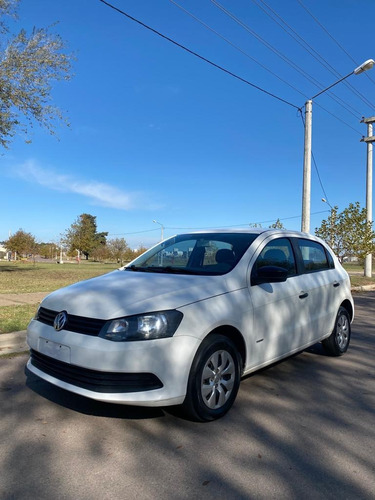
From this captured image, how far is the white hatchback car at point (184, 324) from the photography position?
9.43 feet

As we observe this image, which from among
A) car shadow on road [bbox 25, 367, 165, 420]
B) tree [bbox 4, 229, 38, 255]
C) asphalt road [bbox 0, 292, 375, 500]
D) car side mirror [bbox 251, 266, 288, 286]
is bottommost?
asphalt road [bbox 0, 292, 375, 500]

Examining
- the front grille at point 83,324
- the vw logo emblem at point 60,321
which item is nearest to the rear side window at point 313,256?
the front grille at point 83,324

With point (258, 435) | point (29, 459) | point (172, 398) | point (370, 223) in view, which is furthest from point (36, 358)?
point (370, 223)

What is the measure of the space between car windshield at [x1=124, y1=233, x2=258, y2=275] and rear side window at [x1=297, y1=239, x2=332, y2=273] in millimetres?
942

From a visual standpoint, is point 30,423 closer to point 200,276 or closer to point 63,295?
point 63,295

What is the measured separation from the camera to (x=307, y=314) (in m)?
4.49

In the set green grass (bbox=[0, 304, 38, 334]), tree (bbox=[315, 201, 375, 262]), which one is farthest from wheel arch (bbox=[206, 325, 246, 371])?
tree (bbox=[315, 201, 375, 262])

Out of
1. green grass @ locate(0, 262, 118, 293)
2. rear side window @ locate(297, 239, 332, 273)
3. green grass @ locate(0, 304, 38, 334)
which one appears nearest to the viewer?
rear side window @ locate(297, 239, 332, 273)

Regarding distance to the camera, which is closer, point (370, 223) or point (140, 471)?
point (140, 471)

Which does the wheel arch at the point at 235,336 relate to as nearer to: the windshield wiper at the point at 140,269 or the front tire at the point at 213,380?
the front tire at the point at 213,380

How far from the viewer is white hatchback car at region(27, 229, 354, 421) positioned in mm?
2873

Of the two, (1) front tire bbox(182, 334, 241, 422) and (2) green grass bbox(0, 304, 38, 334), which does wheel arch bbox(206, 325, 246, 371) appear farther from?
(2) green grass bbox(0, 304, 38, 334)

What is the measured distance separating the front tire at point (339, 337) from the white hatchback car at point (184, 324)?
2.42ft

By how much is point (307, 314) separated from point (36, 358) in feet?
9.67
